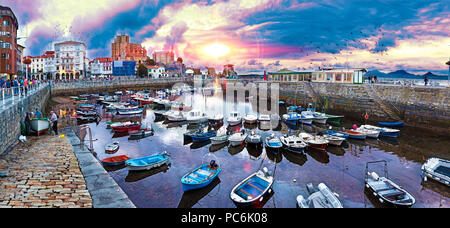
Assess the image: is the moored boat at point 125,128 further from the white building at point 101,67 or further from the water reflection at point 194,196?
the white building at point 101,67

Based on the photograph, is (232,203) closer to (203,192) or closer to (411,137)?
(203,192)

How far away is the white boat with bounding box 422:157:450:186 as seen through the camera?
1440 cm

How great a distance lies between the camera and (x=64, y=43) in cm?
10850

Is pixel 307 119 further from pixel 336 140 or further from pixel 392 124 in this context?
pixel 336 140

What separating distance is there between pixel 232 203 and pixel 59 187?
7.73 m

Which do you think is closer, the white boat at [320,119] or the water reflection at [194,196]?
the water reflection at [194,196]

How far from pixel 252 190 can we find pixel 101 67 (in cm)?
13484

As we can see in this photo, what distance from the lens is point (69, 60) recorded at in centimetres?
10669

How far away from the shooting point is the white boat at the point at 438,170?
14398 mm

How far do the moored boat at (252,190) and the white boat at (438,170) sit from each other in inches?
396

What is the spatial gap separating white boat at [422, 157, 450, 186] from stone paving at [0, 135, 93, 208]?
18457 millimetres

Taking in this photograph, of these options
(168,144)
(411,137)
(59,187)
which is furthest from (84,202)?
(411,137)

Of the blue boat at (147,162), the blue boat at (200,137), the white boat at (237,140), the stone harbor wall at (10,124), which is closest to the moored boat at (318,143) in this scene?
the white boat at (237,140)
